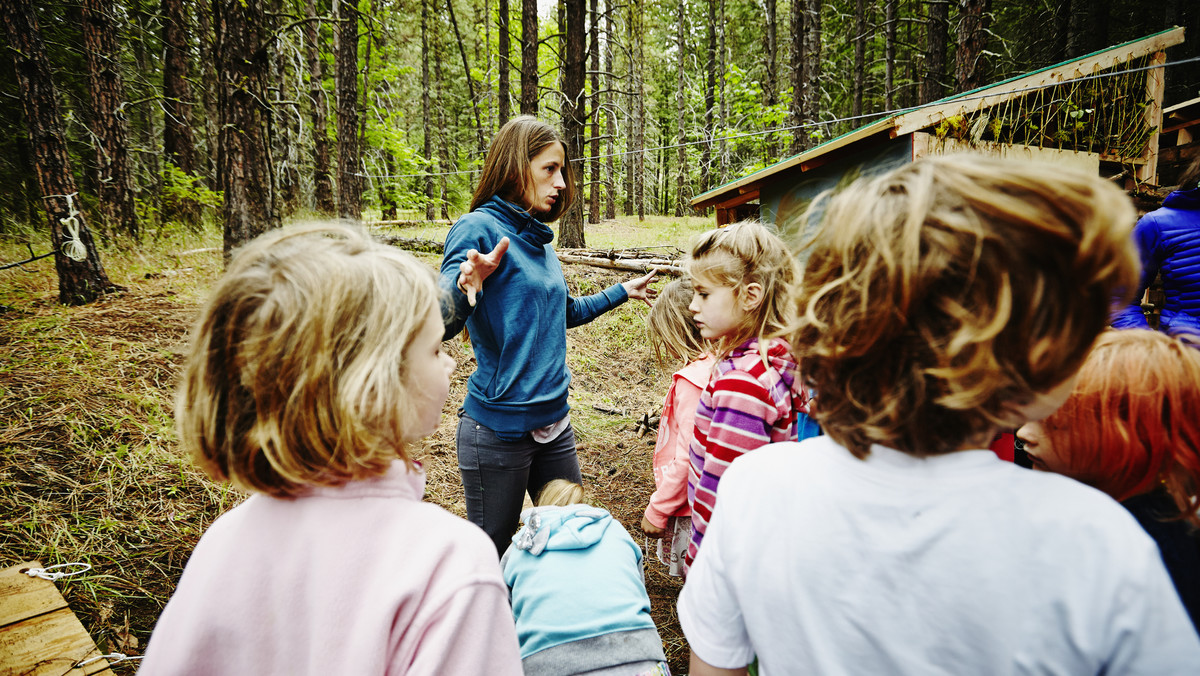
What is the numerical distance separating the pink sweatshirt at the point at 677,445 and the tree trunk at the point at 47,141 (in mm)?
6443

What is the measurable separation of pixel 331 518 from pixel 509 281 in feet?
4.83

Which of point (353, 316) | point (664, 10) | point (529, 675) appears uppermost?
point (664, 10)

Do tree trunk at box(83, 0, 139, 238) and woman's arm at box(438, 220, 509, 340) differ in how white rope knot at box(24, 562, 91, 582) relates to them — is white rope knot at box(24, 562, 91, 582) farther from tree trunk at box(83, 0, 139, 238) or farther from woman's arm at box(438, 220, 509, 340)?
tree trunk at box(83, 0, 139, 238)

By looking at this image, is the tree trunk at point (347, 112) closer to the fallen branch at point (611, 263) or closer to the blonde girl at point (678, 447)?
the fallen branch at point (611, 263)

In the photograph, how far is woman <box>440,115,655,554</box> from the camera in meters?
2.26

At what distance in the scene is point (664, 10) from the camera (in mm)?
24156

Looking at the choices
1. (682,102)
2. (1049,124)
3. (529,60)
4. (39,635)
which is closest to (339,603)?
(39,635)

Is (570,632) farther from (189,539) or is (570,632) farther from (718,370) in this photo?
(189,539)

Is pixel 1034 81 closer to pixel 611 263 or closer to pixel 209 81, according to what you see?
pixel 611 263

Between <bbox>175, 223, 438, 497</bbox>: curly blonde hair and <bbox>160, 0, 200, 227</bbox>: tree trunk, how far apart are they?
10.4m

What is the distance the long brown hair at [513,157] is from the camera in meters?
2.39

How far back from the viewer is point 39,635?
2195 mm

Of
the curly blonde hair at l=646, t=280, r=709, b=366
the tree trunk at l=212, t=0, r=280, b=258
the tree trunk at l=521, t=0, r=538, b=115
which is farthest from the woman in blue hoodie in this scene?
the tree trunk at l=521, t=0, r=538, b=115

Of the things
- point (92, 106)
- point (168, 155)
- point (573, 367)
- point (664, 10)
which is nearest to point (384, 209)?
point (168, 155)
